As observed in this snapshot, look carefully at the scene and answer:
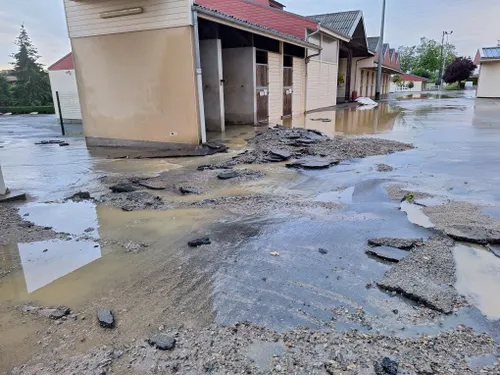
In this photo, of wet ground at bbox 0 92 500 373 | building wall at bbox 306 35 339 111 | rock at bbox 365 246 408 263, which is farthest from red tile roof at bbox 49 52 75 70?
rock at bbox 365 246 408 263

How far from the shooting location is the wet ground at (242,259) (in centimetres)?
255

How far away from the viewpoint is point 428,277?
9.95 ft

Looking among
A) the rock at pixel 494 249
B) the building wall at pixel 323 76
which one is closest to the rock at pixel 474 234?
the rock at pixel 494 249

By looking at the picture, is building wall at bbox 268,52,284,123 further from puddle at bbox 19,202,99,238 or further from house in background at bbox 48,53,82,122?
puddle at bbox 19,202,99,238

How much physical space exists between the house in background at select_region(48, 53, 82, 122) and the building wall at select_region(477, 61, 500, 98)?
32.6 metres

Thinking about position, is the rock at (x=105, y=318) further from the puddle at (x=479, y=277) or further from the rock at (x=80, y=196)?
the rock at (x=80, y=196)

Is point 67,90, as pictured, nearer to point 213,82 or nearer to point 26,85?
point 213,82

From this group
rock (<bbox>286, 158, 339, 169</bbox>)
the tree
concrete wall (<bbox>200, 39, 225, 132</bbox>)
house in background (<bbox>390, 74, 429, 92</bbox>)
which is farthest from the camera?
house in background (<bbox>390, 74, 429, 92</bbox>)

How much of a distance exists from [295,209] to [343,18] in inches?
1018

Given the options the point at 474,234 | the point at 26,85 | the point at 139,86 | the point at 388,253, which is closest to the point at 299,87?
the point at 139,86

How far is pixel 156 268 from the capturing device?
335 centimetres

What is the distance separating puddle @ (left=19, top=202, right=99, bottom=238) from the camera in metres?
4.41

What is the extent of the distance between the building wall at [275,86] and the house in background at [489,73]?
80.2 feet

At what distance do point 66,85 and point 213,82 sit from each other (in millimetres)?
11354
